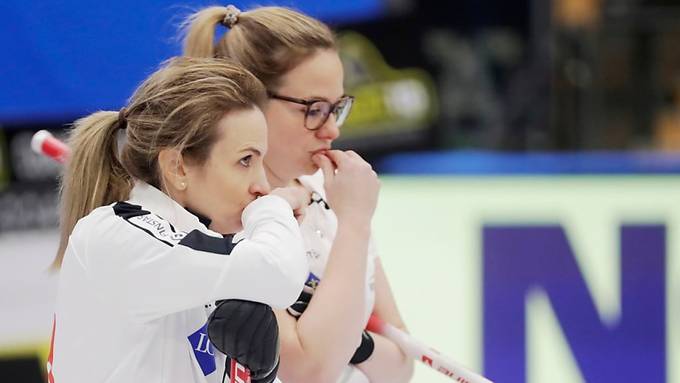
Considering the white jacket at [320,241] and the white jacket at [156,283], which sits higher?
the white jacket at [320,241]

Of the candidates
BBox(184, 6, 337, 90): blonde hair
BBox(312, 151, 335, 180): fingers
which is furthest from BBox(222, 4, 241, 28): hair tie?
BBox(312, 151, 335, 180): fingers

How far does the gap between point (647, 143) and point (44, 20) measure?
243 centimetres

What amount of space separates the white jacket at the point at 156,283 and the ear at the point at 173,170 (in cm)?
3

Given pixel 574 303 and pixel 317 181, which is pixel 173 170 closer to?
pixel 317 181

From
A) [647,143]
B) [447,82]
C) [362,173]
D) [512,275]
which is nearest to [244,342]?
[362,173]

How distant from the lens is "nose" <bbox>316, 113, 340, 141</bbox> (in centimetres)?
220

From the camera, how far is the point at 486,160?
13.1ft

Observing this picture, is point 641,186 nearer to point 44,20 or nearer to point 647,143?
point 647,143

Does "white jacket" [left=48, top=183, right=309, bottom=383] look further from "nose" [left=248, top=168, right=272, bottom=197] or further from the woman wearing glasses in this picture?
the woman wearing glasses

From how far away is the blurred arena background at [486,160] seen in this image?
387 centimetres

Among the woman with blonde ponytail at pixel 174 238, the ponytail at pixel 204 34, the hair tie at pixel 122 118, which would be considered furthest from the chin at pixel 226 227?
the ponytail at pixel 204 34

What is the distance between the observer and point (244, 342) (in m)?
1.73

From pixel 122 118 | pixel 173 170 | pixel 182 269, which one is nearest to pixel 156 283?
pixel 182 269

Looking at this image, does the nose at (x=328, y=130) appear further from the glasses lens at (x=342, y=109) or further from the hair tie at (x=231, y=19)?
the hair tie at (x=231, y=19)
